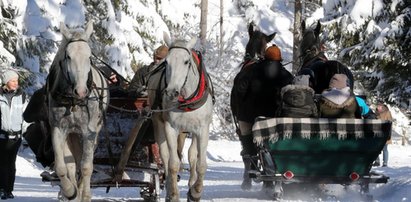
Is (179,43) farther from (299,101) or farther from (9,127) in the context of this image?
(9,127)

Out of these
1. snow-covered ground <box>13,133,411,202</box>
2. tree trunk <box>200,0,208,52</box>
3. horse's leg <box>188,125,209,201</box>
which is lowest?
snow-covered ground <box>13,133,411,202</box>

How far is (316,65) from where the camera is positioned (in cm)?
1400

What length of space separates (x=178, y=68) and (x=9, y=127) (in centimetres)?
432

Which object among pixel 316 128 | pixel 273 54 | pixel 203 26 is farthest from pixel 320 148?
pixel 203 26

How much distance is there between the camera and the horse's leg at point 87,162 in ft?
35.7

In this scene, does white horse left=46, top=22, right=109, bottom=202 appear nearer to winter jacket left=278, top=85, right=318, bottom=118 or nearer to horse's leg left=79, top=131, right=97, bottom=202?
horse's leg left=79, top=131, right=97, bottom=202

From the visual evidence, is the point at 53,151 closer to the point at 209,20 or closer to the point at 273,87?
the point at 273,87

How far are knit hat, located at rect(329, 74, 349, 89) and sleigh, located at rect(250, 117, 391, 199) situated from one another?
2.04 ft

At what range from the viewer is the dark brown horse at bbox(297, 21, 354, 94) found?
539 inches

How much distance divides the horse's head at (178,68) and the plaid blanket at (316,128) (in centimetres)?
136

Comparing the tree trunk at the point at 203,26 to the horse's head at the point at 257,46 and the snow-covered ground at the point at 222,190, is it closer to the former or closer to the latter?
the snow-covered ground at the point at 222,190

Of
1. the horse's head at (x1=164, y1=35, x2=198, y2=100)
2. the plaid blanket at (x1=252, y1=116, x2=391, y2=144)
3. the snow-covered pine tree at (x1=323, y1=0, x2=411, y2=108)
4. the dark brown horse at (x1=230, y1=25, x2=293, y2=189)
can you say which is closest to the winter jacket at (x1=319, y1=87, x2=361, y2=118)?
the plaid blanket at (x1=252, y1=116, x2=391, y2=144)

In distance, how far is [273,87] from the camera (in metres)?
13.8

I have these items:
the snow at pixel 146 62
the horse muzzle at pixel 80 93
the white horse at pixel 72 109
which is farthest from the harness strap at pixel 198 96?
the snow at pixel 146 62
